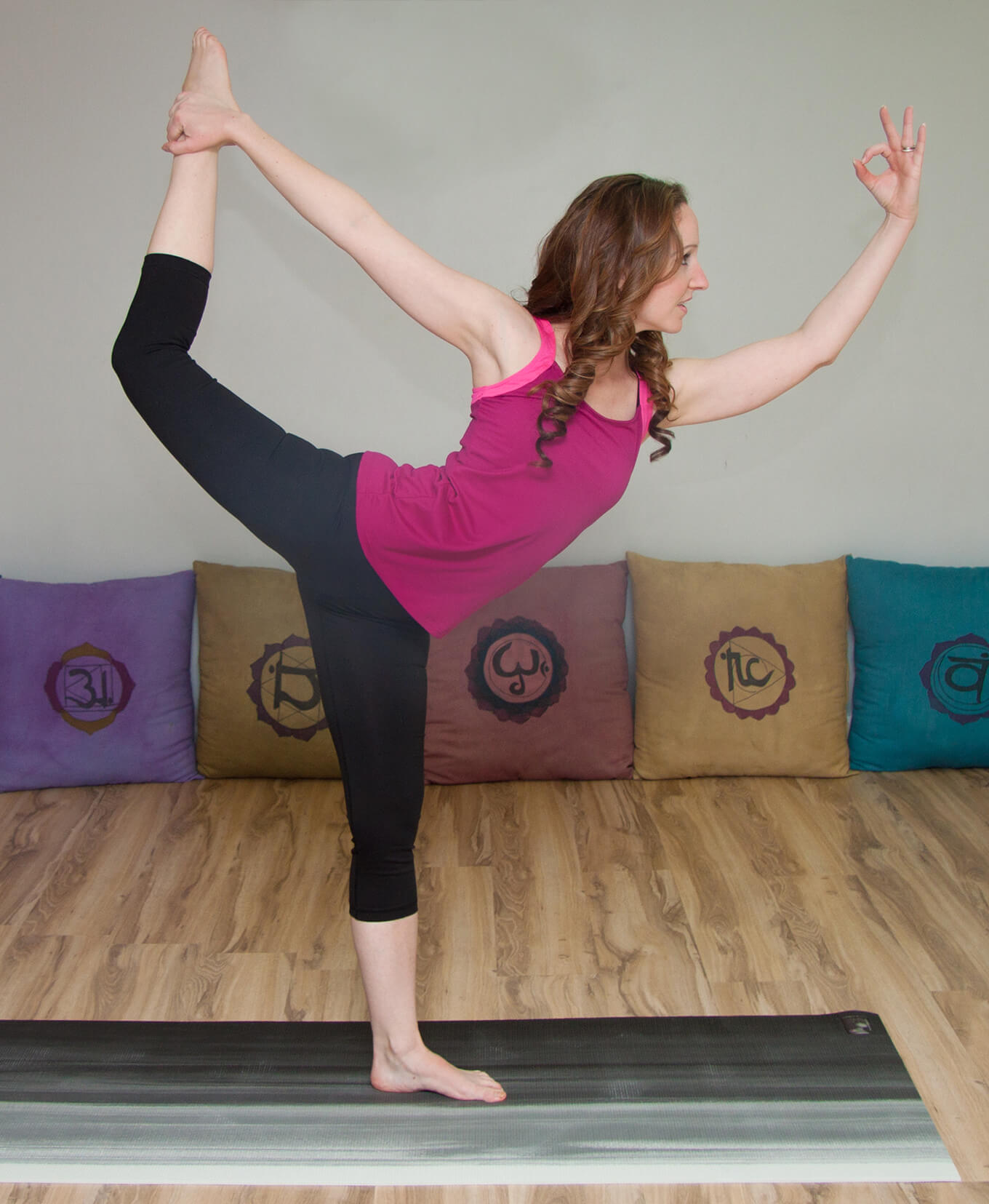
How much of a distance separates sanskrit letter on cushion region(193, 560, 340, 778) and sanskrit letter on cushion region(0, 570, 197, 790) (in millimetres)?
109

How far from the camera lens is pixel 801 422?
340 centimetres

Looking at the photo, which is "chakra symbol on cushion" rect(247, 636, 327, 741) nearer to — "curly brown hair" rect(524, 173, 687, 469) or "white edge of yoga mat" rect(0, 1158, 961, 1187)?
"white edge of yoga mat" rect(0, 1158, 961, 1187)

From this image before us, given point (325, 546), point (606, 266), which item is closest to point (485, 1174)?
point (325, 546)

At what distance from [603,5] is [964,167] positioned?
1.09m

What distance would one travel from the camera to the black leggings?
177 centimetres

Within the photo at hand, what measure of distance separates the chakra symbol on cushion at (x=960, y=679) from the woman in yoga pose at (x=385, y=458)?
1.72 metres

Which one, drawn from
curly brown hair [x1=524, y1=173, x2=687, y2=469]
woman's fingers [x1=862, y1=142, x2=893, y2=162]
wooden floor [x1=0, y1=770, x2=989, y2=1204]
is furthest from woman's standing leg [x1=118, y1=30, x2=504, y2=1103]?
woman's fingers [x1=862, y1=142, x2=893, y2=162]

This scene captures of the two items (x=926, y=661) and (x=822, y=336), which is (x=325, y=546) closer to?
(x=822, y=336)

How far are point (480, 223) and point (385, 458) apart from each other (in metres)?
1.63

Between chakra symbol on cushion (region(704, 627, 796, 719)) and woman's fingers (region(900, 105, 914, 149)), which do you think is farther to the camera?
chakra symbol on cushion (region(704, 627, 796, 719))

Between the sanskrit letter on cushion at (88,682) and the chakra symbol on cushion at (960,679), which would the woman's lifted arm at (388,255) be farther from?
the chakra symbol on cushion at (960,679)

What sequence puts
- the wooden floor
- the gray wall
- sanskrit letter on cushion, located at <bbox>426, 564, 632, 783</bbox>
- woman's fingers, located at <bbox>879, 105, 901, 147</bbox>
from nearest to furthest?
1. woman's fingers, located at <bbox>879, 105, 901, 147</bbox>
2. the wooden floor
3. the gray wall
4. sanskrit letter on cushion, located at <bbox>426, 564, 632, 783</bbox>

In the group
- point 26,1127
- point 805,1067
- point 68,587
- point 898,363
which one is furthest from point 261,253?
point 805,1067

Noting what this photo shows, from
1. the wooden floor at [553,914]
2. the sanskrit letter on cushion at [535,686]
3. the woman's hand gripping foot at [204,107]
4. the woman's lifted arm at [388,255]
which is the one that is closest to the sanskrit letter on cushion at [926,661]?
the wooden floor at [553,914]
